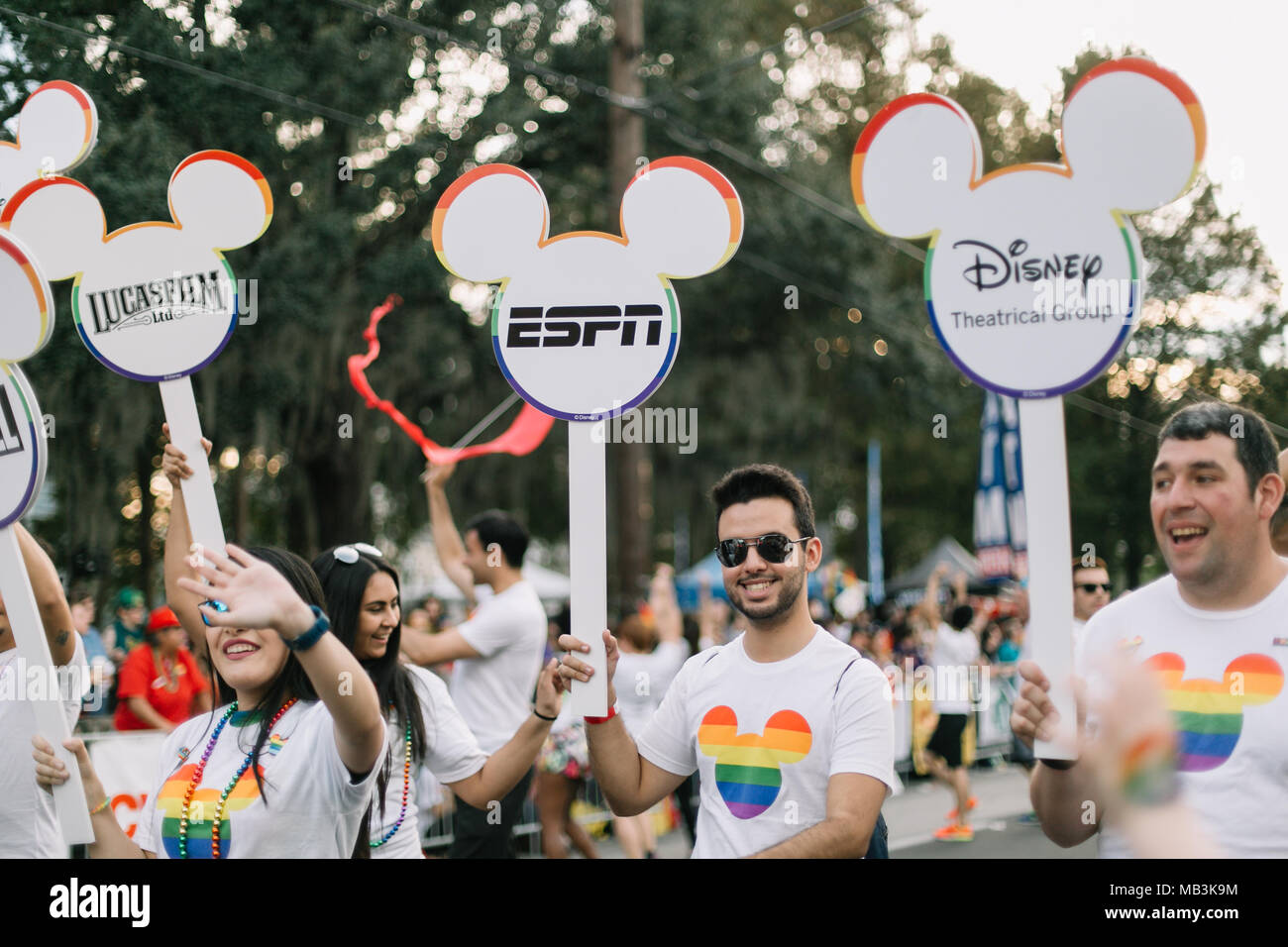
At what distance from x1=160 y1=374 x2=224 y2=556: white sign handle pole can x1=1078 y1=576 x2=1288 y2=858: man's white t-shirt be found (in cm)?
209

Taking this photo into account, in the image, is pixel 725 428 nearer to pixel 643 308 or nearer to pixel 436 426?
pixel 436 426

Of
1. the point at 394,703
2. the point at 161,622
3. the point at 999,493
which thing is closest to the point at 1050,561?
the point at 394,703

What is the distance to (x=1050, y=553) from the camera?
8.02ft

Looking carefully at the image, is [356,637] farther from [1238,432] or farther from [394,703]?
[1238,432]

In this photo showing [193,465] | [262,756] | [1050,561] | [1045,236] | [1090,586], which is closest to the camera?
[1050,561]

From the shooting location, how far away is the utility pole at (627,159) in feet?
36.4

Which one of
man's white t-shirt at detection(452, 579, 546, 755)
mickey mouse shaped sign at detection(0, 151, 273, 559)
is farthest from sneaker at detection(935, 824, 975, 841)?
mickey mouse shaped sign at detection(0, 151, 273, 559)

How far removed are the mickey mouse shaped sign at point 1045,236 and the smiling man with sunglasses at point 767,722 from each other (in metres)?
0.44

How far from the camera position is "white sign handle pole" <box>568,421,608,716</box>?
9.30 ft

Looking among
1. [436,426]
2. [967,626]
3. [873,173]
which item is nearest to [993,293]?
[873,173]

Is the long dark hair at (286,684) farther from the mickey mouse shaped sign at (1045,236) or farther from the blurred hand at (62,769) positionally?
the mickey mouse shaped sign at (1045,236)

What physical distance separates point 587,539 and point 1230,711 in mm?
1420

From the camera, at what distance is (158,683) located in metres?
6.99
